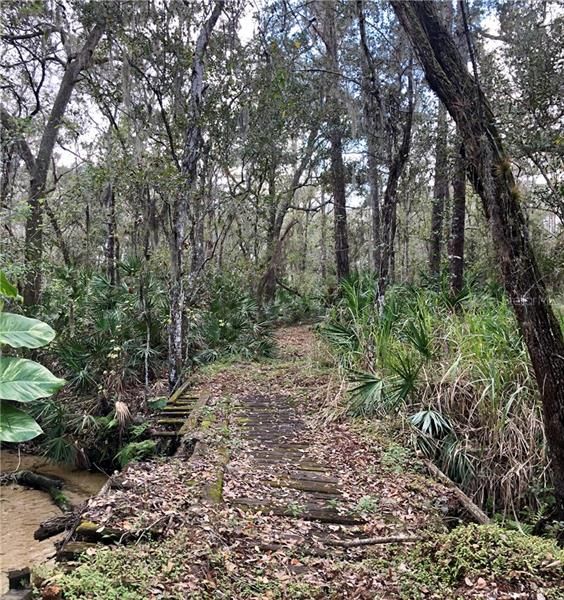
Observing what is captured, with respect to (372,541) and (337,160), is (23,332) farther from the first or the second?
(337,160)

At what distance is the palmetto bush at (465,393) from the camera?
436 centimetres

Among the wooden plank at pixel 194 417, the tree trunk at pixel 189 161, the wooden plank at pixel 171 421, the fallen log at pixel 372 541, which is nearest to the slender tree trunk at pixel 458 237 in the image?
the tree trunk at pixel 189 161

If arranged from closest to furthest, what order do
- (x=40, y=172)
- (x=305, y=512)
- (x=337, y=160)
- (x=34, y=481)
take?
(x=305, y=512), (x=34, y=481), (x=40, y=172), (x=337, y=160)

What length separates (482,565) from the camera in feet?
8.55

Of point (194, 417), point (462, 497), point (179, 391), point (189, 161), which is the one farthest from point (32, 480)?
point (462, 497)

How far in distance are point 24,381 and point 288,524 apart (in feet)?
6.86

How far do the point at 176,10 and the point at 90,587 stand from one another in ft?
24.9

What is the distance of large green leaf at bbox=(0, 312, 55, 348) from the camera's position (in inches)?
87.0

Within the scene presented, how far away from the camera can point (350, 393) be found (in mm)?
5887

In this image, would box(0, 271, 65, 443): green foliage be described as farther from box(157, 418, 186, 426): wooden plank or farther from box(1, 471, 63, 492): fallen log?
box(1, 471, 63, 492): fallen log

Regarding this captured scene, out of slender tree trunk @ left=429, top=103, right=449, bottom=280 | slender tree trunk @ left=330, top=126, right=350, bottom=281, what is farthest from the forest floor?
slender tree trunk @ left=330, top=126, right=350, bottom=281

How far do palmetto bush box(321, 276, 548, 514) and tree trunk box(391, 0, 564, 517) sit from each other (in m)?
0.90

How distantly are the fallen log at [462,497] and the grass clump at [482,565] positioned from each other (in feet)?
2.25

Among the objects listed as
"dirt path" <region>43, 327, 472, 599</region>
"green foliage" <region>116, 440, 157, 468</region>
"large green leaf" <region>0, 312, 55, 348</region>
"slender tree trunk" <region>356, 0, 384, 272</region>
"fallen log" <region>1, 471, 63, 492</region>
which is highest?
"slender tree trunk" <region>356, 0, 384, 272</region>
